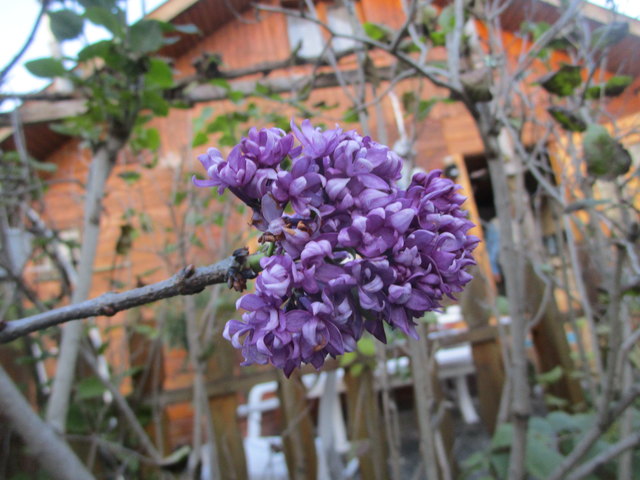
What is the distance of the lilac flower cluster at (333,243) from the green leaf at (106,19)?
1.14 metres

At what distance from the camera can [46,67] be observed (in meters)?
1.59

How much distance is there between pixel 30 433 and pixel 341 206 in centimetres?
87

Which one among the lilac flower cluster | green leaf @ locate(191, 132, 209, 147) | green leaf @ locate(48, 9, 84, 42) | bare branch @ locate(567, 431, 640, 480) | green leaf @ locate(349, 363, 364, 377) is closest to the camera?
the lilac flower cluster

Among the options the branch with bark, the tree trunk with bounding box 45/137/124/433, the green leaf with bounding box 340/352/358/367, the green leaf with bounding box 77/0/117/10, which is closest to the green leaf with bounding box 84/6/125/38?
the green leaf with bounding box 77/0/117/10

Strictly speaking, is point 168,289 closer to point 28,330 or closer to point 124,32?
point 28,330

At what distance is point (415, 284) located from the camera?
1.79 ft

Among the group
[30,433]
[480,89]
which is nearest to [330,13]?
[480,89]

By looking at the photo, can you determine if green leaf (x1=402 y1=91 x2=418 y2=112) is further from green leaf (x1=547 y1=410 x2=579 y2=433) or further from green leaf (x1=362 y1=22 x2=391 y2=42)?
green leaf (x1=547 y1=410 x2=579 y2=433)

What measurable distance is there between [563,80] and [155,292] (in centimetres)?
127

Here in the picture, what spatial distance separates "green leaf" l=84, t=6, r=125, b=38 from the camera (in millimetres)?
1392

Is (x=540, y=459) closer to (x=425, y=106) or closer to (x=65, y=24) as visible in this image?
(x=425, y=106)

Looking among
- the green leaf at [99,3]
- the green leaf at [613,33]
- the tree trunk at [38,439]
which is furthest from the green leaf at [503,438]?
the green leaf at [99,3]

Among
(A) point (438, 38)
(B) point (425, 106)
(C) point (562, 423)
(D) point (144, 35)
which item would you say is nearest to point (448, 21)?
(A) point (438, 38)

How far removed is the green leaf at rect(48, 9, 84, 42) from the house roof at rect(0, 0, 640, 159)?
0.94 m
